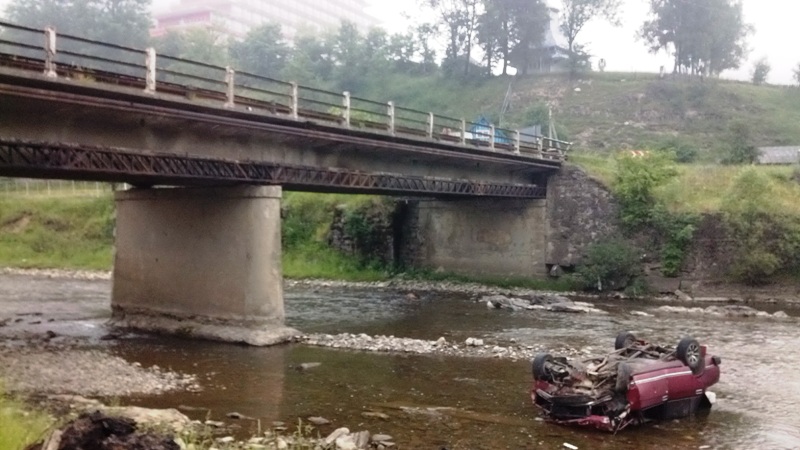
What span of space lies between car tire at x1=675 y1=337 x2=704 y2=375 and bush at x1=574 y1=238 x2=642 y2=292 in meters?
22.4

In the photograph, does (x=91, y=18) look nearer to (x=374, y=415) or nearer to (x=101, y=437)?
(x=374, y=415)

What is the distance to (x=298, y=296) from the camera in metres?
35.7

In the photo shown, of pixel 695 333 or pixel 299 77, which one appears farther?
pixel 299 77

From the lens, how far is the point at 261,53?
101188 mm

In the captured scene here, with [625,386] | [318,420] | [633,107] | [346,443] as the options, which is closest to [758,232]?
[625,386]

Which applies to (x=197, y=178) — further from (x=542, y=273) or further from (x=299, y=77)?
(x=299, y=77)

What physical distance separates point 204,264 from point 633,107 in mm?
59503

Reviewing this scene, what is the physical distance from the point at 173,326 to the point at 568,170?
24.6m

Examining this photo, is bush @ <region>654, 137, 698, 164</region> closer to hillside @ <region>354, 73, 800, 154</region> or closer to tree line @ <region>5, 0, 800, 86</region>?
hillside @ <region>354, 73, 800, 154</region>

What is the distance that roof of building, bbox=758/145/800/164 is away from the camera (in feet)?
148

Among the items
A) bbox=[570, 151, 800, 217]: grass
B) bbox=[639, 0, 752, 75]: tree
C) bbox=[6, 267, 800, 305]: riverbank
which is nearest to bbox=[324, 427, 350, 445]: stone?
bbox=[6, 267, 800, 305]: riverbank

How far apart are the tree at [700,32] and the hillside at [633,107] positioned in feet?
9.19

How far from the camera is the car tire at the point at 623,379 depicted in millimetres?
12898

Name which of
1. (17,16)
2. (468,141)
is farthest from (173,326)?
(17,16)
